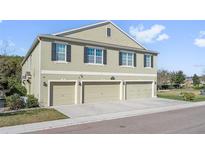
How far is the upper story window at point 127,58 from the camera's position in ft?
71.4

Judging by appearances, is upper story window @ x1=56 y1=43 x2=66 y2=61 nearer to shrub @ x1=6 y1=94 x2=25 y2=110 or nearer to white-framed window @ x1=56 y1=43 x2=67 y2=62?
white-framed window @ x1=56 y1=43 x2=67 y2=62

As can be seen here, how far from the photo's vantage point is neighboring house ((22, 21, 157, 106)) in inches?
656

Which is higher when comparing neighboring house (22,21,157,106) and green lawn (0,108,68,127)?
neighboring house (22,21,157,106)

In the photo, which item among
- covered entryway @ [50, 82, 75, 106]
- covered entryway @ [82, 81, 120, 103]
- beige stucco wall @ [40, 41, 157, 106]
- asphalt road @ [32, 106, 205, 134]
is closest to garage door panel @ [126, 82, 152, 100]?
beige stucco wall @ [40, 41, 157, 106]

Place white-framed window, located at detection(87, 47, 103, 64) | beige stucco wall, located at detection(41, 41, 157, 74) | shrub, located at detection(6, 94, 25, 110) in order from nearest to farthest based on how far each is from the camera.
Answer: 1. shrub, located at detection(6, 94, 25, 110)
2. beige stucco wall, located at detection(41, 41, 157, 74)
3. white-framed window, located at detection(87, 47, 103, 64)

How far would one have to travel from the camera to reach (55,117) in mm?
12289

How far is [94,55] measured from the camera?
768 inches

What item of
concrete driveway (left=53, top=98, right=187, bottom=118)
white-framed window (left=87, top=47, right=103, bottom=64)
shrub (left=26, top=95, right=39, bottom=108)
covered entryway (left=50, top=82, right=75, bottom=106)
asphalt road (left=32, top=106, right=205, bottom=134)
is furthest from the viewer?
white-framed window (left=87, top=47, right=103, bottom=64)

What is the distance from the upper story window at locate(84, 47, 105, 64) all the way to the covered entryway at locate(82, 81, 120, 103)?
6.76 ft

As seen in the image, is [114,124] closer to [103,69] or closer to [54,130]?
[54,130]

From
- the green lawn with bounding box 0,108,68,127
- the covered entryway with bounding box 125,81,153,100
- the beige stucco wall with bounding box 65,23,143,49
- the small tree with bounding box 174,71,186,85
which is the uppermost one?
the beige stucco wall with bounding box 65,23,143,49

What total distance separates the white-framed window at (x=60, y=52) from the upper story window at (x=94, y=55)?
2.17 meters

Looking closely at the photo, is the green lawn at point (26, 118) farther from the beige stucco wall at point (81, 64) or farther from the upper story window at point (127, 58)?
the upper story window at point (127, 58)

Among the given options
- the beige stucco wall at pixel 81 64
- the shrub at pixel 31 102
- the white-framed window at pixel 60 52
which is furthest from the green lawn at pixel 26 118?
the white-framed window at pixel 60 52
